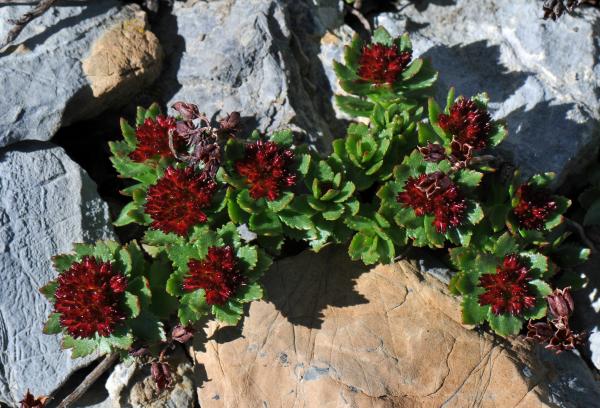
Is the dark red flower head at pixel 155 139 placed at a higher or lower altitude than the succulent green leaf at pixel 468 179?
higher

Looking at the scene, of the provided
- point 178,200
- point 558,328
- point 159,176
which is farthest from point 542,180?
point 159,176

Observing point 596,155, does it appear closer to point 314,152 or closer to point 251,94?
point 314,152

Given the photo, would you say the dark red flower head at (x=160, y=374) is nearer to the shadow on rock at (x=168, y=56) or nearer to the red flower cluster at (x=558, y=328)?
the shadow on rock at (x=168, y=56)

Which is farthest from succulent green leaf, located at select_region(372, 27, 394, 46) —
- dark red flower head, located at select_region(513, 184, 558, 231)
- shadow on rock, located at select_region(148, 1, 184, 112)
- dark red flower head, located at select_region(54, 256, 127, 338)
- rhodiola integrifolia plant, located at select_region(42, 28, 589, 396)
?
dark red flower head, located at select_region(54, 256, 127, 338)

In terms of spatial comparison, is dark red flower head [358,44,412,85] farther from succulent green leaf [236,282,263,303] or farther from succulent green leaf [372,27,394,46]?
succulent green leaf [236,282,263,303]

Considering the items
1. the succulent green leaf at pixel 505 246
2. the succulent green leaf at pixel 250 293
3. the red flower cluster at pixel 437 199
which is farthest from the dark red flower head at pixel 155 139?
the succulent green leaf at pixel 505 246

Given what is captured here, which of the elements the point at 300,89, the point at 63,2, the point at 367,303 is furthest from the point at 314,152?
the point at 63,2

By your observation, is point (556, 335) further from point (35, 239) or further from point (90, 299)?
point (35, 239)
